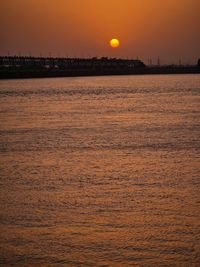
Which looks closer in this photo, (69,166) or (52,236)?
(52,236)

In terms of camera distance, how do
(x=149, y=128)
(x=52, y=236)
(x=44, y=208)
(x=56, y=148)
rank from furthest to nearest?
A: (x=149, y=128) < (x=56, y=148) < (x=44, y=208) < (x=52, y=236)

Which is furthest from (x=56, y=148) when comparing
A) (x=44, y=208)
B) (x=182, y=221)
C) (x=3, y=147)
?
(x=182, y=221)

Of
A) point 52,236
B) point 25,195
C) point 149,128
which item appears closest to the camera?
point 52,236

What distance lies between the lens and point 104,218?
9359mm

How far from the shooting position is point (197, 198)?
10562mm

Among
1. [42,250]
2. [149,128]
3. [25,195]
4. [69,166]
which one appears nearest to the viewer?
[42,250]

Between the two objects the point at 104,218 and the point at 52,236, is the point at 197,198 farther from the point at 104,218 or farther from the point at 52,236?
the point at 52,236

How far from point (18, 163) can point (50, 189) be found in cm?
394

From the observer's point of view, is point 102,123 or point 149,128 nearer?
point 149,128

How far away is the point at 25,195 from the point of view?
37.0 feet

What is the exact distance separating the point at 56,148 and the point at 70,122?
1226 cm

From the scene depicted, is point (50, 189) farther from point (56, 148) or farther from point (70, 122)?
point (70, 122)

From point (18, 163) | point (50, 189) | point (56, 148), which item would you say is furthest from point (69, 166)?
point (56, 148)

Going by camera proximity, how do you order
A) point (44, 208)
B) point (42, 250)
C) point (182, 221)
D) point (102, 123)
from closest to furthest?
1. point (42, 250)
2. point (182, 221)
3. point (44, 208)
4. point (102, 123)
